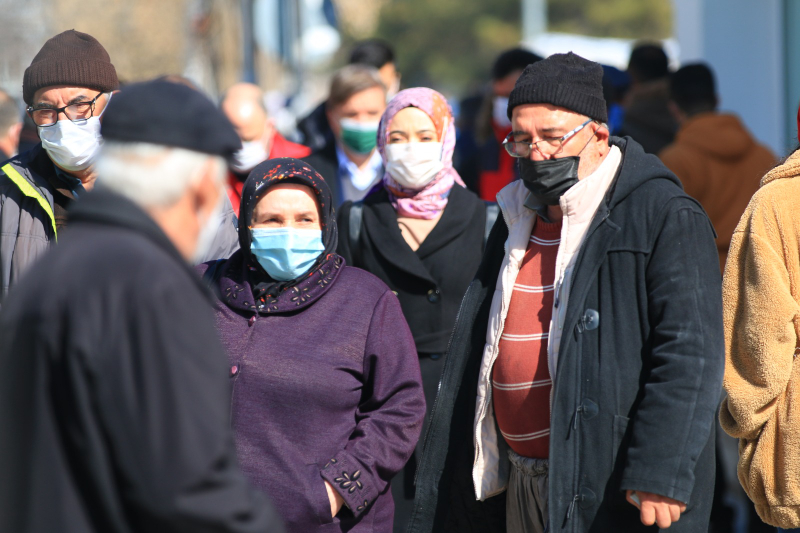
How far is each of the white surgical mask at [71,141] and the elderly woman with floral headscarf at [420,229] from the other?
1.13 metres

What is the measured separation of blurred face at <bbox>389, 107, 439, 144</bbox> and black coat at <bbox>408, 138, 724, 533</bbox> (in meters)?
1.43

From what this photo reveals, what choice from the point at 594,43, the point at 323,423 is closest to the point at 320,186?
the point at 323,423

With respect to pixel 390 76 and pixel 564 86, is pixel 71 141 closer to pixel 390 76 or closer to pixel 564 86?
pixel 564 86

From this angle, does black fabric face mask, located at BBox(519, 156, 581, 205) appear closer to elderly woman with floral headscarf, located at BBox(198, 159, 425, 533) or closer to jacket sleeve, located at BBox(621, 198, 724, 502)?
jacket sleeve, located at BBox(621, 198, 724, 502)

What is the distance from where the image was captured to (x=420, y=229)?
157 inches

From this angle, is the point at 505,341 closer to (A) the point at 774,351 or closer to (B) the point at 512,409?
(B) the point at 512,409

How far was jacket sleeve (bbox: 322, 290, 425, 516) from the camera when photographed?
2.83 m

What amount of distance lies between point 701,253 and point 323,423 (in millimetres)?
1237

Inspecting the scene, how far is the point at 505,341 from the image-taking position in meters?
2.92

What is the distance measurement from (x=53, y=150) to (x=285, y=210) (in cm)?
90

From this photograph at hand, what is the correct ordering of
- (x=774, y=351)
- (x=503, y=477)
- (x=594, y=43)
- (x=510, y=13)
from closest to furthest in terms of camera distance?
(x=774, y=351) < (x=503, y=477) < (x=594, y=43) < (x=510, y=13)

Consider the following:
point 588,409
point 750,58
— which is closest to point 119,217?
point 588,409

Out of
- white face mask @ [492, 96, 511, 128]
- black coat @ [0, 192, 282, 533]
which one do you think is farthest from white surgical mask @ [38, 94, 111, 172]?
white face mask @ [492, 96, 511, 128]

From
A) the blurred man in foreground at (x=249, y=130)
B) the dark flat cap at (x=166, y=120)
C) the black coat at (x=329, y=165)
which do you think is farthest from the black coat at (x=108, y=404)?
the blurred man in foreground at (x=249, y=130)
